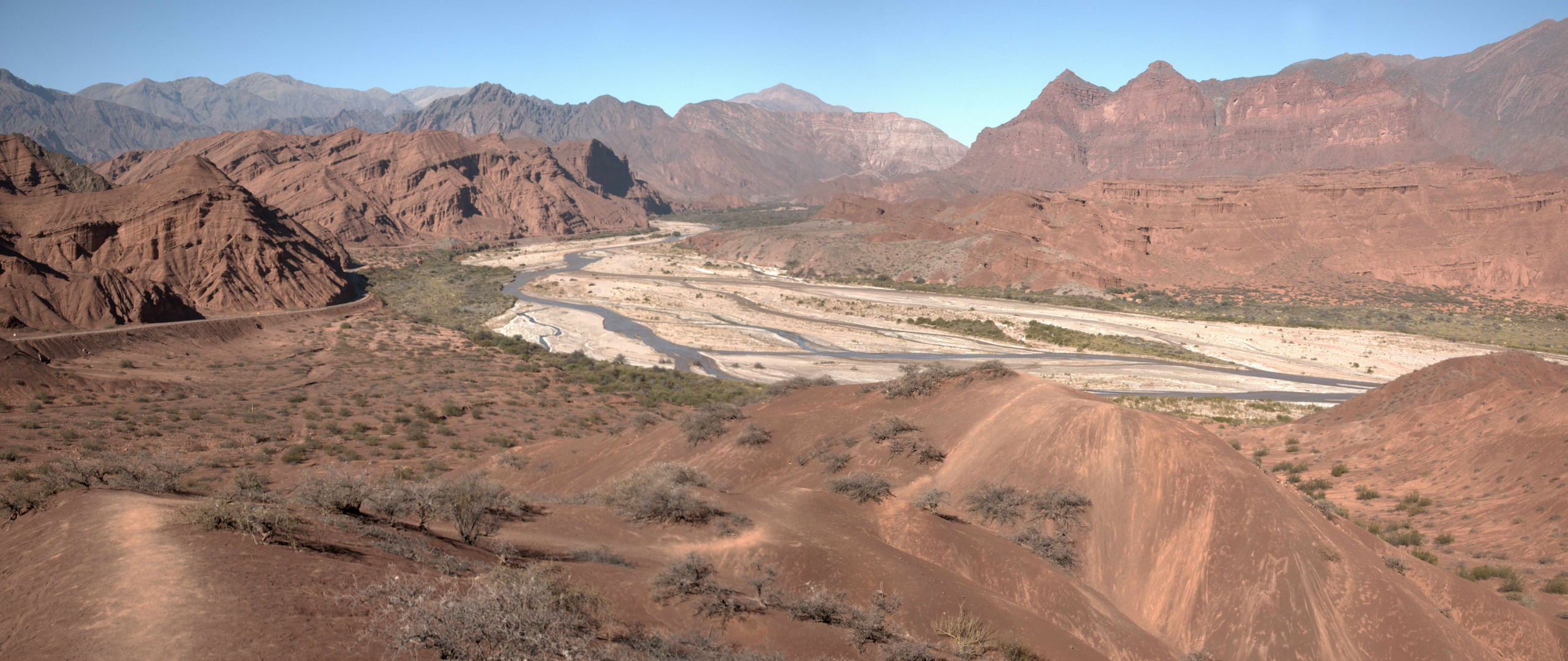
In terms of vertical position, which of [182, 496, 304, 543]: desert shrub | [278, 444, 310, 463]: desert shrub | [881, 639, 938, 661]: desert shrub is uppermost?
[182, 496, 304, 543]: desert shrub

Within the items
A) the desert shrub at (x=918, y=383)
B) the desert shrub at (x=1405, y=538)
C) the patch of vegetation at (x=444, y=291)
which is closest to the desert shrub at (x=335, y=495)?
the desert shrub at (x=918, y=383)

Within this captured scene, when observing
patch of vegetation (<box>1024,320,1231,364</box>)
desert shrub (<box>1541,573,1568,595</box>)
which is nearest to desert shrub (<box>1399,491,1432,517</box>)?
desert shrub (<box>1541,573,1568,595</box>)

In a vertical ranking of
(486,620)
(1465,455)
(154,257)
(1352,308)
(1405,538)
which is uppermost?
(1352,308)

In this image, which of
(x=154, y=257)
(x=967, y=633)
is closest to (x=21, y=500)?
(x=967, y=633)

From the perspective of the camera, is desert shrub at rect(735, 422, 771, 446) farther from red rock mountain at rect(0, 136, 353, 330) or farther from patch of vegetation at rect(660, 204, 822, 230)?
patch of vegetation at rect(660, 204, 822, 230)

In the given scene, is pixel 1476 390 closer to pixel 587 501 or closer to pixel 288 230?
pixel 587 501

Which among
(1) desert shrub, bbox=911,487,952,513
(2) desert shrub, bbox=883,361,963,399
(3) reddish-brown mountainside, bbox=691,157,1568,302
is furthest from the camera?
(3) reddish-brown mountainside, bbox=691,157,1568,302

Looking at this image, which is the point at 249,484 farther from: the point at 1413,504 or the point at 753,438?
the point at 1413,504
